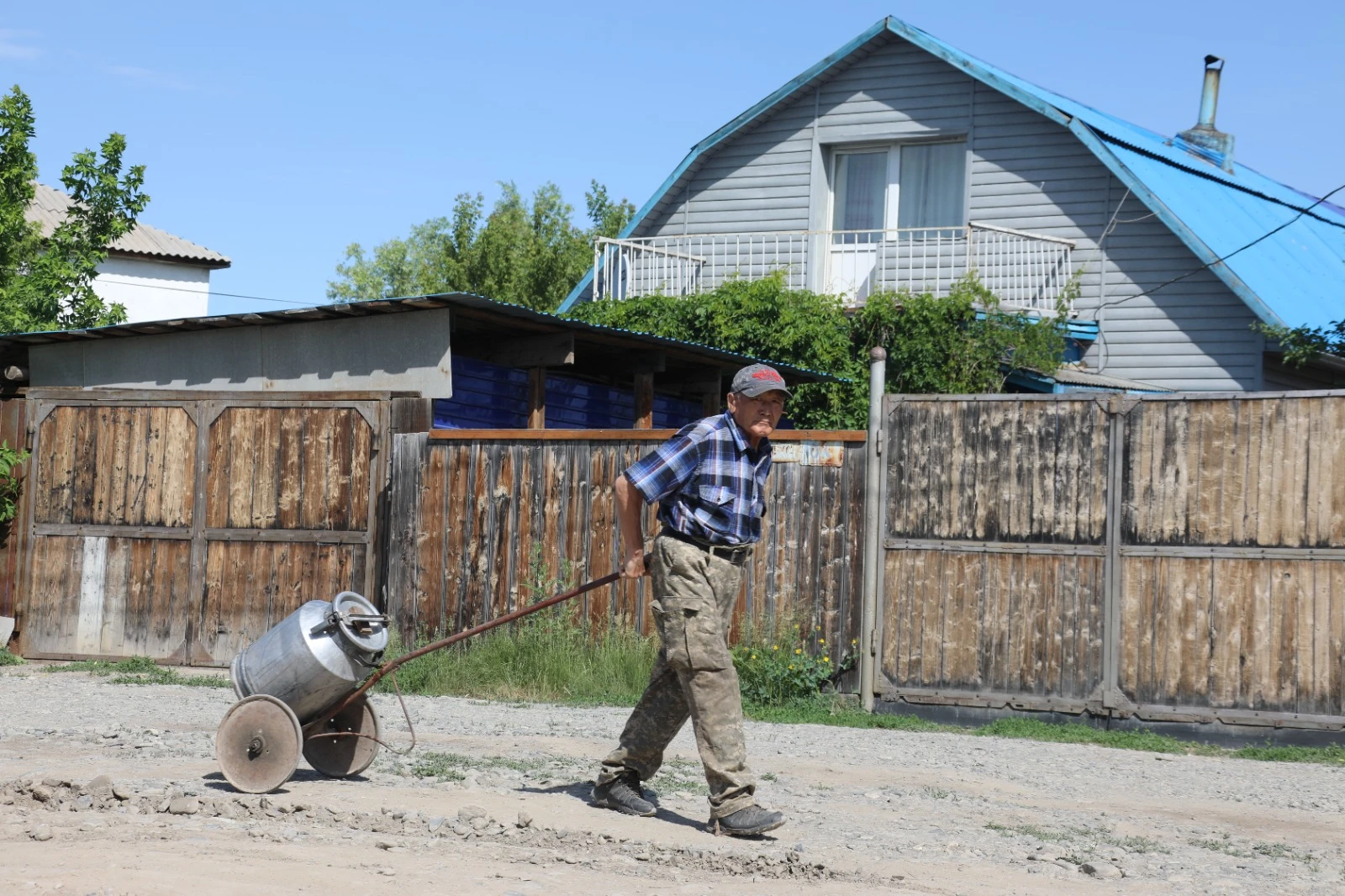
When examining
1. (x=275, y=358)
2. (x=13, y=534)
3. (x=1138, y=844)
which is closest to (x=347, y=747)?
(x=1138, y=844)

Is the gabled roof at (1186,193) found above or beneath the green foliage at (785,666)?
above

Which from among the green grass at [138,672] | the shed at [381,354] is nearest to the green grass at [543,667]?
the green grass at [138,672]

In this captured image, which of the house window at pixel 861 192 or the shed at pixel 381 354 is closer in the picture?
the shed at pixel 381 354

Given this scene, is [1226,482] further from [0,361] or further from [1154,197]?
[0,361]

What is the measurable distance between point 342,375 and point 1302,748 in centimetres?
819

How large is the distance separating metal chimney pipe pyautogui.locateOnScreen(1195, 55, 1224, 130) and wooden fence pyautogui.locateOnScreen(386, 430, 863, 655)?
16334 mm

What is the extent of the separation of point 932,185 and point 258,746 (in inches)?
628

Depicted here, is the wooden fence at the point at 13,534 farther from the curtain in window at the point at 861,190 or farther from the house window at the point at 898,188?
the curtain in window at the point at 861,190

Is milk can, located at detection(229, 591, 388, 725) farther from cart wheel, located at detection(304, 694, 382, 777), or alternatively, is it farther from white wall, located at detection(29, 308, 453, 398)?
white wall, located at detection(29, 308, 453, 398)

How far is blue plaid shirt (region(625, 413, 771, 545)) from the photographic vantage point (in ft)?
21.3

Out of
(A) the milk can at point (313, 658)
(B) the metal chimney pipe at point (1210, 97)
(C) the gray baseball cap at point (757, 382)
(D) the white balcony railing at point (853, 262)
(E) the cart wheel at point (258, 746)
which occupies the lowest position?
(E) the cart wheel at point (258, 746)

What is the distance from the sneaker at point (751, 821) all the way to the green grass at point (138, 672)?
20.2 feet

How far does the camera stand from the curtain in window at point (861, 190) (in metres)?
21.2

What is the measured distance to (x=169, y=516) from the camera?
12.7 meters
